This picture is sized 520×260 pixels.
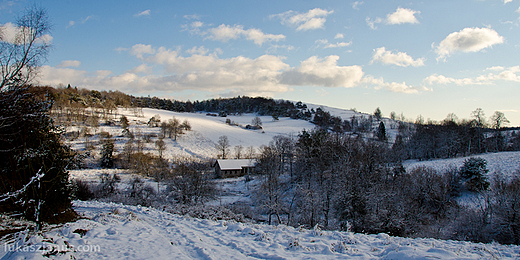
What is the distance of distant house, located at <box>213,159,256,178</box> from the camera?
4856cm

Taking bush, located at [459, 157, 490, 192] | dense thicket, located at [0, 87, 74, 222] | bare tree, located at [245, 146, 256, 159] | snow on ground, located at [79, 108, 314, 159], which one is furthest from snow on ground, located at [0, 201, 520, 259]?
bare tree, located at [245, 146, 256, 159]

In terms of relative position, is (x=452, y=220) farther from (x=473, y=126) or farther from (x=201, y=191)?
(x=473, y=126)

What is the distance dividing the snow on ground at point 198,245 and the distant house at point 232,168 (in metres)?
40.0

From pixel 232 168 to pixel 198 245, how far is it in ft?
141

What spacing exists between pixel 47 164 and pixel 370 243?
34.4ft

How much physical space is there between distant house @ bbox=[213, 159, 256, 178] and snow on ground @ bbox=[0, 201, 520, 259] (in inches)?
1575

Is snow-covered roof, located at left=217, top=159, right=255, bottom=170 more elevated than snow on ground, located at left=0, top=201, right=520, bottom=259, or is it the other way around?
snow on ground, located at left=0, top=201, right=520, bottom=259

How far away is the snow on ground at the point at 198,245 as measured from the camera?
554 centimetres

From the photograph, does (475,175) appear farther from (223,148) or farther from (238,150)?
(223,148)

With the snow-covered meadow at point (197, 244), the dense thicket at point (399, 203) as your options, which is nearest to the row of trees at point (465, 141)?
the dense thicket at point (399, 203)

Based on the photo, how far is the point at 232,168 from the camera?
49.3 m

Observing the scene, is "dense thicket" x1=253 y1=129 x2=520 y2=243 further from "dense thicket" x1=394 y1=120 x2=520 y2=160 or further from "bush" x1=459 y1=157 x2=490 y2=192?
"dense thicket" x1=394 y1=120 x2=520 y2=160

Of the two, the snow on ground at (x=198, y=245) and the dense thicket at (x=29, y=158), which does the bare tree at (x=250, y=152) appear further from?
the dense thicket at (x=29, y=158)

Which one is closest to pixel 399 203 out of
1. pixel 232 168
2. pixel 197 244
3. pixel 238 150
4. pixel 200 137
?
pixel 197 244
